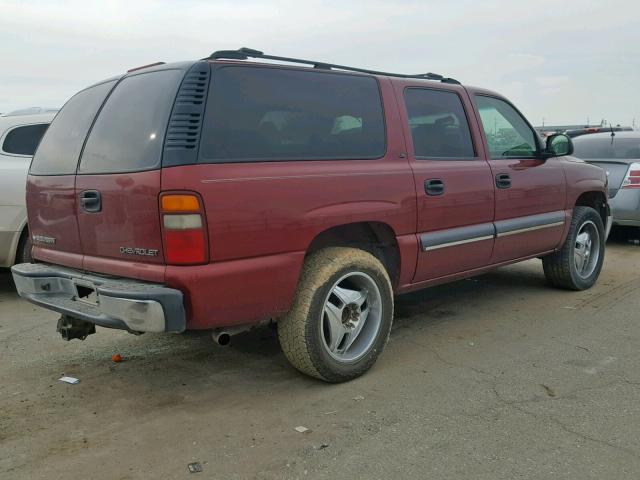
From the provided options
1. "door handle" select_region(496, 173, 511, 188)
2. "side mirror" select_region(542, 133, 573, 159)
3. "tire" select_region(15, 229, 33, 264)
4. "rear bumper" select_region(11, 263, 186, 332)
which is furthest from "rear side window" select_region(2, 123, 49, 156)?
"side mirror" select_region(542, 133, 573, 159)

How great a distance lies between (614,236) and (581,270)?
12.6ft

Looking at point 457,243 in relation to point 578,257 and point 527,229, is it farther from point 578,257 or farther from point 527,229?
point 578,257

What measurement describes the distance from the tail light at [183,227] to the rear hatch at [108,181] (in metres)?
0.05

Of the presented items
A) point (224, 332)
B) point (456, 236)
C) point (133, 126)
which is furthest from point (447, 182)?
point (133, 126)

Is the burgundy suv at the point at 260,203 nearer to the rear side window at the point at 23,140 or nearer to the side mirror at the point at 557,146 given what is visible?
the side mirror at the point at 557,146

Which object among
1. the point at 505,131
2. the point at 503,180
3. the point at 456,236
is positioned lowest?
the point at 456,236

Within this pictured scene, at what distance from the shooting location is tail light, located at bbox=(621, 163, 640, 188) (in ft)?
25.6

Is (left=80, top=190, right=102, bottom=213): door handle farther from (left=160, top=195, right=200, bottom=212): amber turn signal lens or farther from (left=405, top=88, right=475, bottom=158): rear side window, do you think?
(left=405, top=88, right=475, bottom=158): rear side window

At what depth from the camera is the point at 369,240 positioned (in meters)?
3.87

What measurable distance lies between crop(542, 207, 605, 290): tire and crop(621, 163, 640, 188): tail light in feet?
7.43

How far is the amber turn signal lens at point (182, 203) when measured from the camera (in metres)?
2.87

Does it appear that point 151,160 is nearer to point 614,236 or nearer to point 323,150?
point 323,150

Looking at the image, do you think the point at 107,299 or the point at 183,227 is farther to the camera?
the point at 107,299

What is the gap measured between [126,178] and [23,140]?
3.61m
